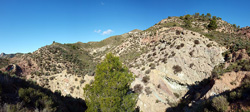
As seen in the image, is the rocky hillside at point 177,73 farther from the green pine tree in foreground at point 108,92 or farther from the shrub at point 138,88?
the green pine tree in foreground at point 108,92

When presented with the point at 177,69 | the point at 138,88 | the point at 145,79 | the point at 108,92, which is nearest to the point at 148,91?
the point at 138,88

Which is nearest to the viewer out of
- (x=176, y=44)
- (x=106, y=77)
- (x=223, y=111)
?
(x=223, y=111)

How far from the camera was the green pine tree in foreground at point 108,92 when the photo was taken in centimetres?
825

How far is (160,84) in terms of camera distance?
17578mm

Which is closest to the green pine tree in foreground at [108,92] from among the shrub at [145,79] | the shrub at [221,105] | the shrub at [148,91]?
the shrub at [221,105]

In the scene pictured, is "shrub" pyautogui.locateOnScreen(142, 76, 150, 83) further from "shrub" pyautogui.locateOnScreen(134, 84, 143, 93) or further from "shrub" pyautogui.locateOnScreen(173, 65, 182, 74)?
"shrub" pyautogui.locateOnScreen(173, 65, 182, 74)

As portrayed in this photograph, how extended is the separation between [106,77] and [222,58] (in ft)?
76.9

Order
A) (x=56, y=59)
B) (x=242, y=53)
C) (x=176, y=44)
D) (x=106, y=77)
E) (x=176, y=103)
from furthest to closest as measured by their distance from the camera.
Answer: (x=56, y=59), (x=176, y=44), (x=242, y=53), (x=176, y=103), (x=106, y=77)

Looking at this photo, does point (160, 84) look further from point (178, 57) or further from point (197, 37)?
point (197, 37)

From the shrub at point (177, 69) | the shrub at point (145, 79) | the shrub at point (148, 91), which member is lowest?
the shrub at point (148, 91)

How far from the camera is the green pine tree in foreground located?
825cm

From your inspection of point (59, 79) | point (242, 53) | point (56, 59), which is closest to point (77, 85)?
point (59, 79)

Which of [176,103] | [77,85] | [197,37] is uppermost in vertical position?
[197,37]

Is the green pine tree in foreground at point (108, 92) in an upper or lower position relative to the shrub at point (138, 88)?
upper
